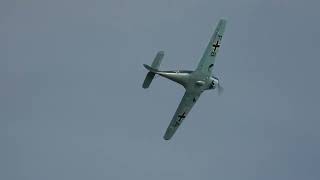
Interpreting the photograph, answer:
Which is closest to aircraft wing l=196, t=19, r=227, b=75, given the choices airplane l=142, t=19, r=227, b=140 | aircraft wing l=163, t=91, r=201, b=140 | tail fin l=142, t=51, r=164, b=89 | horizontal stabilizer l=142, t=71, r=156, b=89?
airplane l=142, t=19, r=227, b=140

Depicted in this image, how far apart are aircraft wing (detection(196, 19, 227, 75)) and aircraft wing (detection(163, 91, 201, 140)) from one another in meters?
4.40

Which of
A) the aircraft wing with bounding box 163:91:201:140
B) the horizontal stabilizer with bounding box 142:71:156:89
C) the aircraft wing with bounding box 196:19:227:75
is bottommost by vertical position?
the aircraft wing with bounding box 163:91:201:140

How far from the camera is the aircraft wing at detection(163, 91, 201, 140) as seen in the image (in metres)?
148

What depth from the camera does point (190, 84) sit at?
143875mm

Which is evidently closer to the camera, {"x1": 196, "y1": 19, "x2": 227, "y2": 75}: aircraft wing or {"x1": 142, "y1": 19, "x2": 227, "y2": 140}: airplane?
{"x1": 142, "y1": 19, "x2": 227, "y2": 140}: airplane

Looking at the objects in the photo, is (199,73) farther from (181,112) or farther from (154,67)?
(181,112)

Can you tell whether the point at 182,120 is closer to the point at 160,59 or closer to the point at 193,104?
the point at 193,104

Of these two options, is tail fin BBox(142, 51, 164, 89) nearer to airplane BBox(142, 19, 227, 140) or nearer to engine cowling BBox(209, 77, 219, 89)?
airplane BBox(142, 19, 227, 140)

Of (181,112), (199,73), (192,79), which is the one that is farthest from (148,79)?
(181,112)

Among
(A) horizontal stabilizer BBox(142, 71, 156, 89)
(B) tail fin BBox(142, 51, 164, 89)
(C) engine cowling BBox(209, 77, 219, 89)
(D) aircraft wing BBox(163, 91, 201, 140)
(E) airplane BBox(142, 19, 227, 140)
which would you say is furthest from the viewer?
(D) aircraft wing BBox(163, 91, 201, 140)

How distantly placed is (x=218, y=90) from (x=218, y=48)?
502cm

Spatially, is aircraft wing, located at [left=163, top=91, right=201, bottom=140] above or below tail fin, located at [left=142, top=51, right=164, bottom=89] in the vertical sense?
below

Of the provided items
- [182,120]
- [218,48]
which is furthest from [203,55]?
[182,120]

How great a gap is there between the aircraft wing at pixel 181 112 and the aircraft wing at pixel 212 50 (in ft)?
14.4
